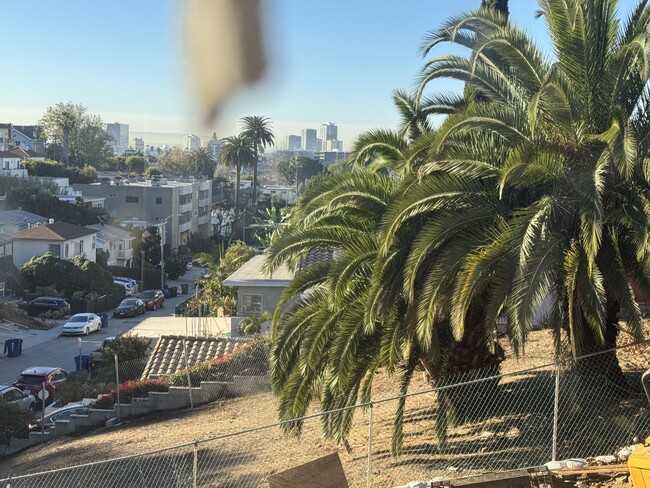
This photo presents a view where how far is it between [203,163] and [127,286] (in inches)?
1824

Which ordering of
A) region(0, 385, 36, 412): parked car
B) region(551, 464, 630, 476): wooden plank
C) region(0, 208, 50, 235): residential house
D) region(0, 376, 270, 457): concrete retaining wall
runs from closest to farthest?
region(551, 464, 630, 476): wooden plank < region(0, 376, 270, 457): concrete retaining wall < region(0, 385, 36, 412): parked car < region(0, 208, 50, 235): residential house

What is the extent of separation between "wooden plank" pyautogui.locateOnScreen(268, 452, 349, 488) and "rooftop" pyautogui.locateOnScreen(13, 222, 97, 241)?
43804mm

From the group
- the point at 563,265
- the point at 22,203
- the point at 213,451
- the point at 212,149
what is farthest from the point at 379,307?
the point at 212,149

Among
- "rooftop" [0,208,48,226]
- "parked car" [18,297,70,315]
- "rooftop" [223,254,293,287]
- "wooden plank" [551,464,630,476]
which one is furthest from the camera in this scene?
"rooftop" [0,208,48,226]

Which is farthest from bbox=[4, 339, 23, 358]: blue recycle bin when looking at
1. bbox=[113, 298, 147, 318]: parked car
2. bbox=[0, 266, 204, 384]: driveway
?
bbox=[113, 298, 147, 318]: parked car

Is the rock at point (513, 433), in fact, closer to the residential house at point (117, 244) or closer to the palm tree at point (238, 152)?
the residential house at point (117, 244)

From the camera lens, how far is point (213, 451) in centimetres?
1352

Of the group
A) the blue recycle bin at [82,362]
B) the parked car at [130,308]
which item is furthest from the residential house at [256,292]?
the parked car at [130,308]

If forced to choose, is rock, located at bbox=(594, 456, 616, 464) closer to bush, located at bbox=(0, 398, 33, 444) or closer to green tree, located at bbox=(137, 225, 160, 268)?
bush, located at bbox=(0, 398, 33, 444)

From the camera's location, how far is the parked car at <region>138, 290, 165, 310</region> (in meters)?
46.0

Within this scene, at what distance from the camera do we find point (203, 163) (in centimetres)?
9706

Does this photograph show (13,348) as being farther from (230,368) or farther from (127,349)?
A: (230,368)

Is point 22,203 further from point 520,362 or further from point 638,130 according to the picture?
point 638,130

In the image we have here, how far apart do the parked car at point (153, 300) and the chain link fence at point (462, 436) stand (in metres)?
32.8
